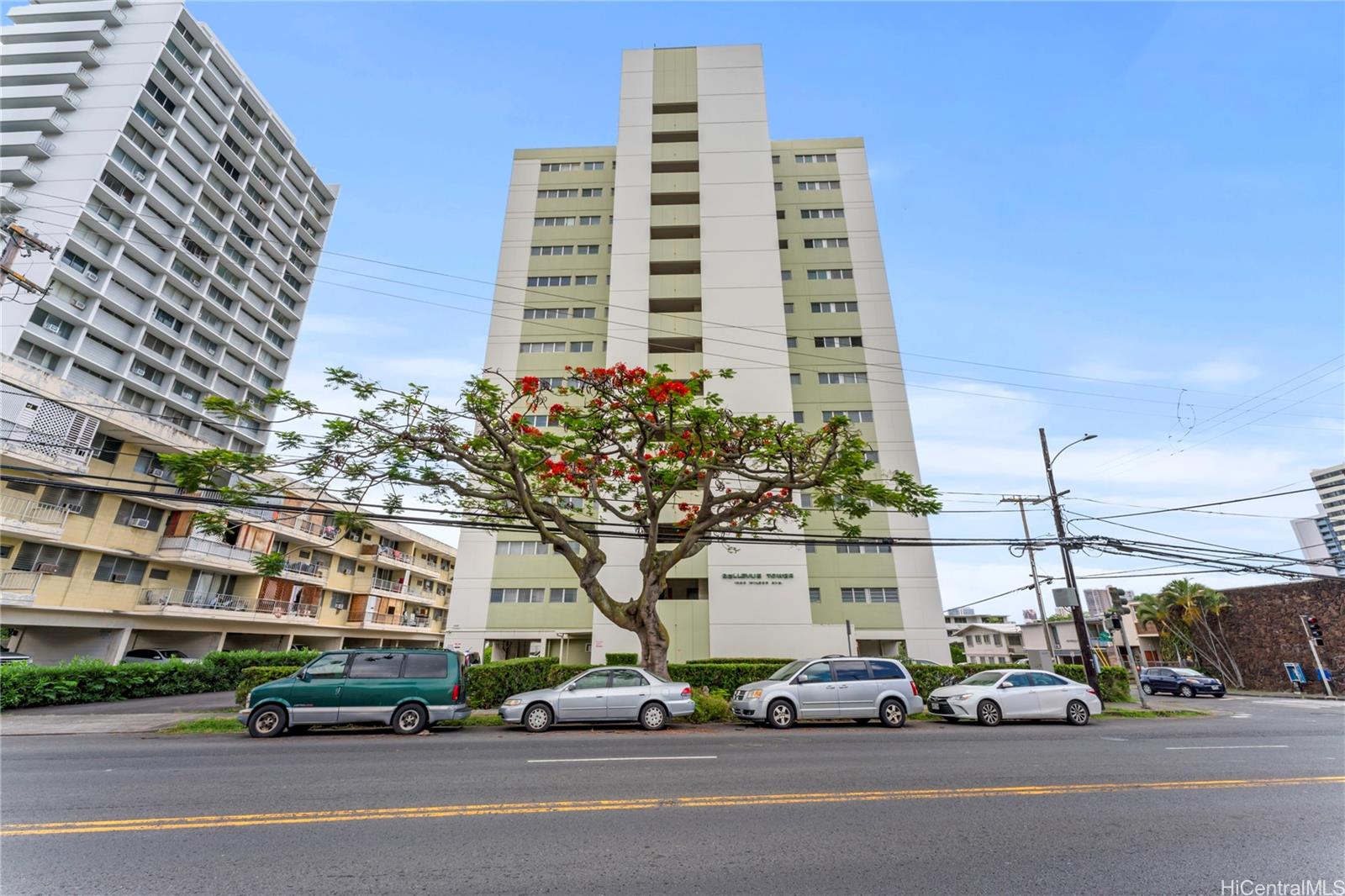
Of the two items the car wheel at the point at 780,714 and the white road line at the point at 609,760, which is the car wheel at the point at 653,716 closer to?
the car wheel at the point at 780,714

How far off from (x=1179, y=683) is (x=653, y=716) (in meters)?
32.6

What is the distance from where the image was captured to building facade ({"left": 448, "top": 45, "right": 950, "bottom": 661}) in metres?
25.7

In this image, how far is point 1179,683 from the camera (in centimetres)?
2923

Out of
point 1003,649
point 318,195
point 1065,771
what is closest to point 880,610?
point 1065,771

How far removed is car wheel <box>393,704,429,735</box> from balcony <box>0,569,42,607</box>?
22413 millimetres

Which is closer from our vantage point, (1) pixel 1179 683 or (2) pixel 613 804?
(2) pixel 613 804

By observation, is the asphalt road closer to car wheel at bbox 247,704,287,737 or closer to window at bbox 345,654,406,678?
car wheel at bbox 247,704,287,737

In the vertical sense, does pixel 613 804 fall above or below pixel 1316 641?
below

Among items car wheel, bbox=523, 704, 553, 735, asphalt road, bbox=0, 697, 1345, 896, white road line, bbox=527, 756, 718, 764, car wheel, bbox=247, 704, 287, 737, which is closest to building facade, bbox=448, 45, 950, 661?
car wheel, bbox=523, 704, 553, 735

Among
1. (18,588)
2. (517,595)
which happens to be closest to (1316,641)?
(517,595)

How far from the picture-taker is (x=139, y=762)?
874 centimetres

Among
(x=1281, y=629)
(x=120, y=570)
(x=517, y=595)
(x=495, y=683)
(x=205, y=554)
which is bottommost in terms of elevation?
(x=495, y=683)

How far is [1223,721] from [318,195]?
79.0 metres

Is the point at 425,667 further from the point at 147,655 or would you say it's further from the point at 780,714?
the point at 147,655
